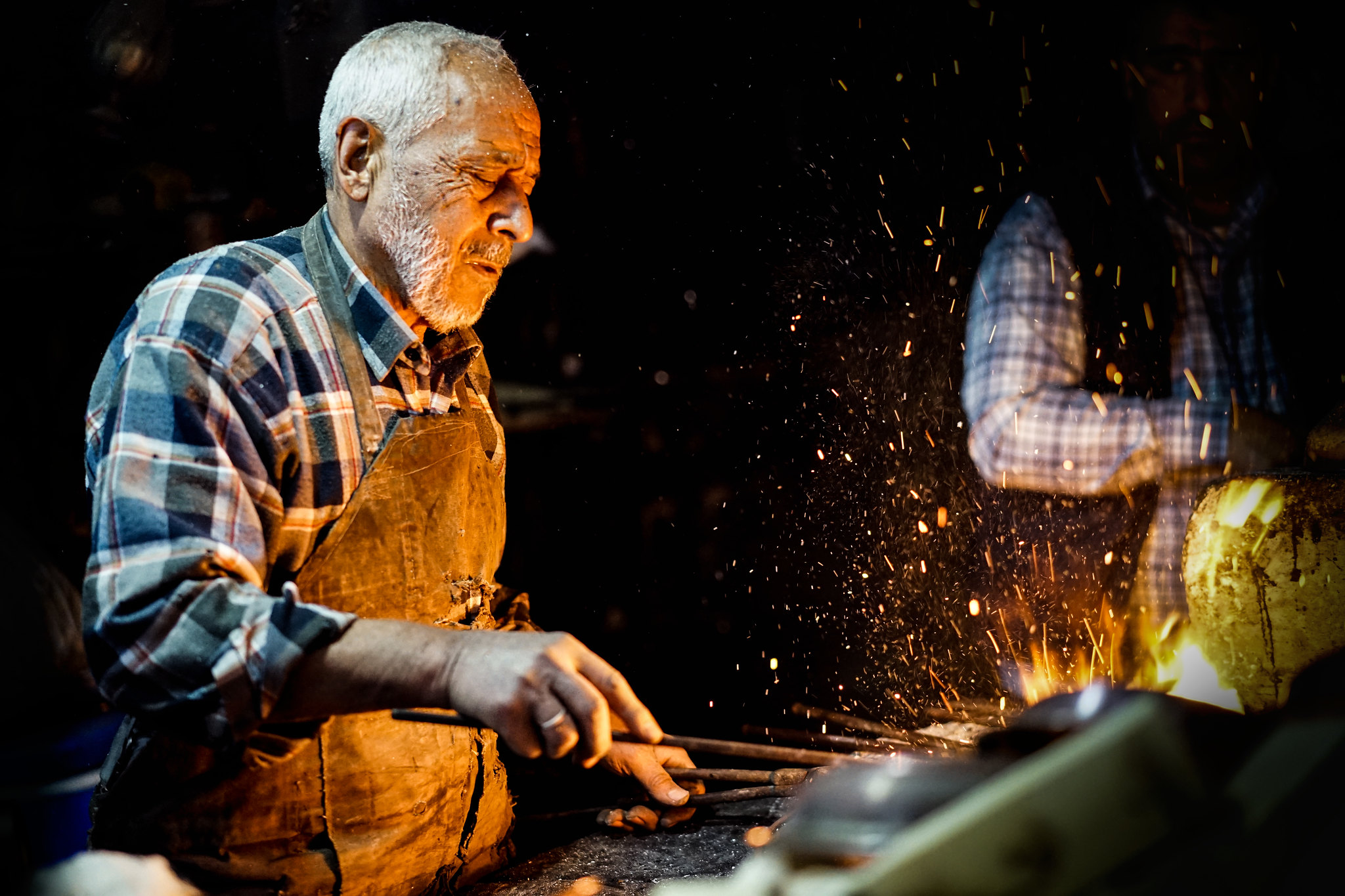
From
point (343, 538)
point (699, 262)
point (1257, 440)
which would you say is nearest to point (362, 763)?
point (343, 538)

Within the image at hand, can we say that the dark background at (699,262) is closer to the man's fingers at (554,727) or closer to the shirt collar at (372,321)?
the shirt collar at (372,321)

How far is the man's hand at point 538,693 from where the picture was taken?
4.66 feet

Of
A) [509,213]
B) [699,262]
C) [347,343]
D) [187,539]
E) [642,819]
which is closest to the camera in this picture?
[187,539]

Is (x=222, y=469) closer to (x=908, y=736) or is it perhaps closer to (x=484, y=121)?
(x=484, y=121)

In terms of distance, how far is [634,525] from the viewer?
404 centimetres

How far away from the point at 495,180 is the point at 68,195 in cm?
155

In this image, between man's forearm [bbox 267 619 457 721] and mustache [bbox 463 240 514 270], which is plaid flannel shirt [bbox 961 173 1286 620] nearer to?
mustache [bbox 463 240 514 270]

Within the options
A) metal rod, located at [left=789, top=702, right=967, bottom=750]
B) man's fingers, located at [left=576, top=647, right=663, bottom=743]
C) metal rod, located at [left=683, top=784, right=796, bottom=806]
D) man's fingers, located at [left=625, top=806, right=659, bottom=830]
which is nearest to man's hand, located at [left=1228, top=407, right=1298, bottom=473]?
metal rod, located at [left=789, top=702, right=967, bottom=750]

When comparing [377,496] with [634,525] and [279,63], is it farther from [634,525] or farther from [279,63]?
[634,525]

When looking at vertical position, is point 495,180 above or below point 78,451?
above

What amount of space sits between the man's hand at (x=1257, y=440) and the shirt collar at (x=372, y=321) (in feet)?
7.77

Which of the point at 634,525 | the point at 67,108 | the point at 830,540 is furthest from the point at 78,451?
the point at 830,540

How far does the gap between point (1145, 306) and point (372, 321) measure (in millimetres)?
2462

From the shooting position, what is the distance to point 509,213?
2.18 meters
